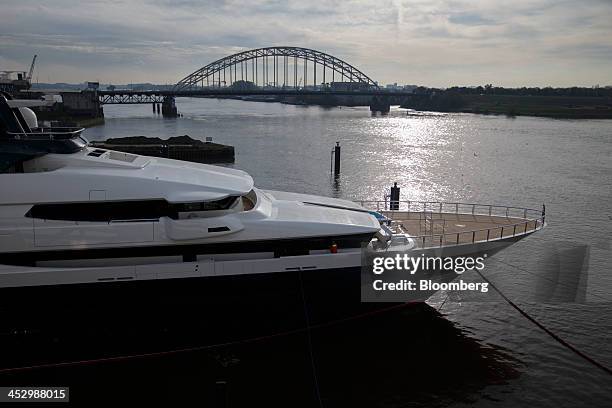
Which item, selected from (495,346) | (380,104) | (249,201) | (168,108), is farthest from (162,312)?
(380,104)

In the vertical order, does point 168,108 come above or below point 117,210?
above

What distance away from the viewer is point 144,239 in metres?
9.87

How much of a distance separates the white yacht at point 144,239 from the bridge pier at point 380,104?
13011cm

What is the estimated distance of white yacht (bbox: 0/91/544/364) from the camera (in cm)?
960


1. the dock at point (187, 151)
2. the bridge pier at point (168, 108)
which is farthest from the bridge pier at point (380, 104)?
the dock at point (187, 151)

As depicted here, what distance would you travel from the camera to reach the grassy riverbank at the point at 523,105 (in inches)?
4309

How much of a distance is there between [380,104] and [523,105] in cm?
Result: 3526

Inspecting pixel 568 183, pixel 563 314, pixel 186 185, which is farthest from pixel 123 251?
pixel 568 183

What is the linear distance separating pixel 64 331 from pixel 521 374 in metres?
9.46

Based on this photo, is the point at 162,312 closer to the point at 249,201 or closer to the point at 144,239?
the point at 144,239

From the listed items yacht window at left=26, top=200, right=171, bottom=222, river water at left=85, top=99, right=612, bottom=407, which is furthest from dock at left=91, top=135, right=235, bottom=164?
yacht window at left=26, top=200, right=171, bottom=222

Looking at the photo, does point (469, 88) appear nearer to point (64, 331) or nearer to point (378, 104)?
point (378, 104)

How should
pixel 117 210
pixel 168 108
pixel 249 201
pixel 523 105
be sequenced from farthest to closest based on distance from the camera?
pixel 523 105 → pixel 168 108 → pixel 249 201 → pixel 117 210

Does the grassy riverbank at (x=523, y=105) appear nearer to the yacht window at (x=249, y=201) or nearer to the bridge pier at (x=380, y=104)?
the bridge pier at (x=380, y=104)
